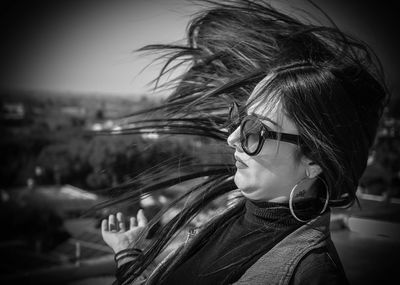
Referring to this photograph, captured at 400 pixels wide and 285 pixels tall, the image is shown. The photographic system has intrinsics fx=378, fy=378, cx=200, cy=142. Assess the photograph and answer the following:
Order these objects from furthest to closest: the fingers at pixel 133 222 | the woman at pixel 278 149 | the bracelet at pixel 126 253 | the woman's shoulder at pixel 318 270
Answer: the fingers at pixel 133 222 < the bracelet at pixel 126 253 < the woman at pixel 278 149 < the woman's shoulder at pixel 318 270

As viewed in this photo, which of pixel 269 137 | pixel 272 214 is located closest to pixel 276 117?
pixel 269 137

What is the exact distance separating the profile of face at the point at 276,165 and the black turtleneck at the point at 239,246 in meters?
0.05

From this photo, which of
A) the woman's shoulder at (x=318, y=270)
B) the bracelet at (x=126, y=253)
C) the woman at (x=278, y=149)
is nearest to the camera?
the woman's shoulder at (x=318, y=270)

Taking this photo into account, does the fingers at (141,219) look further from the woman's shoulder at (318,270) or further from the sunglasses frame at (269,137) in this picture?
the woman's shoulder at (318,270)

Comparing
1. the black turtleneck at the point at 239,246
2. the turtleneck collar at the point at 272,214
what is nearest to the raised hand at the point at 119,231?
the black turtleneck at the point at 239,246

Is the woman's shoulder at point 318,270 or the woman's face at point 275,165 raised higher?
the woman's face at point 275,165

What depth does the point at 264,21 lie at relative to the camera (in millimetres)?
1422

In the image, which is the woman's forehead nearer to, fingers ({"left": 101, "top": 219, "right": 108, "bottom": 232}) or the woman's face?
the woman's face

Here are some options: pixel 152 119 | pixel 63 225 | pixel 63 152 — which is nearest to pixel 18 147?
pixel 63 152

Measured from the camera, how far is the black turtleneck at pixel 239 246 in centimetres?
118

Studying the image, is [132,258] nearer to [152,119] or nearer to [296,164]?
[152,119]

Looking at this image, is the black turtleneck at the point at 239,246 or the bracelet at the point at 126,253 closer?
the black turtleneck at the point at 239,246

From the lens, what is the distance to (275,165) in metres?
1.21

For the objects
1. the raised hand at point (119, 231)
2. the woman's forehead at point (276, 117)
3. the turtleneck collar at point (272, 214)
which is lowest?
the raised hand at point (119, 231)
